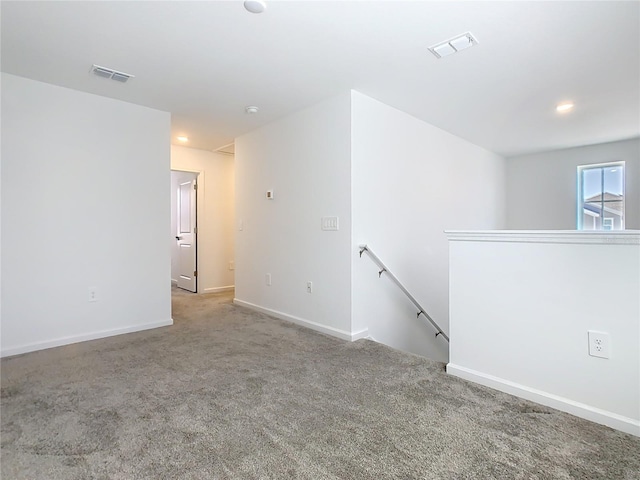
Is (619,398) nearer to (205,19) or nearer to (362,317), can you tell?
(362,317)

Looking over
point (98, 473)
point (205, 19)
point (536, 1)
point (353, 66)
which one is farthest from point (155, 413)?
point (536, 1)

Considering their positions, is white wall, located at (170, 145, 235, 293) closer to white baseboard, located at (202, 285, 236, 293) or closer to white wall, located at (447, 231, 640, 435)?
white baseboard, located at (202, 285, 236, 293)

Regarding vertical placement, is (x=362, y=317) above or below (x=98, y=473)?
above

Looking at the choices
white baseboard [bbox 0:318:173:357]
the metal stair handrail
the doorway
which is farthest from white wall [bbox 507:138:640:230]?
white baseboard [bbox 0:318:173:357]

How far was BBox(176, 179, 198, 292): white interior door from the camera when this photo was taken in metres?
5.66

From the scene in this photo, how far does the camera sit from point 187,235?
19.2 ft

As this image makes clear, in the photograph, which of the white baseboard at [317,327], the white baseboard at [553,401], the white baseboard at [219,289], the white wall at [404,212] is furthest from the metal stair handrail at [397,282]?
the white baseboard at [219,289]

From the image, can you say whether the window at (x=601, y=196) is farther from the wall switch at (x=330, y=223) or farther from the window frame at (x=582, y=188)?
the wall switch at (x=330, y=223)

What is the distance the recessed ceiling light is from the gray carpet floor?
310 cm

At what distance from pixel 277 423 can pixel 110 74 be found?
116 inches

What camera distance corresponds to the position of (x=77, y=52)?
8.20ft

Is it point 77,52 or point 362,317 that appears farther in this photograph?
point 362,317

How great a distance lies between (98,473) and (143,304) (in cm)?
236

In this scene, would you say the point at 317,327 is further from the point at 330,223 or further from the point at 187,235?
the point at 187,235
